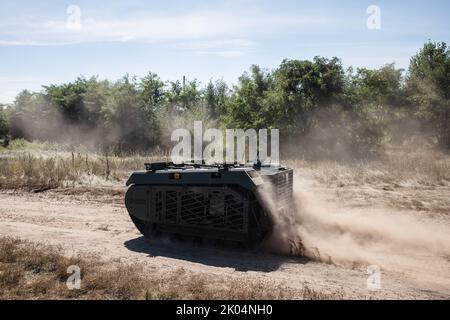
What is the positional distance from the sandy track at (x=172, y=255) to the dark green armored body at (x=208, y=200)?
38 centimetres

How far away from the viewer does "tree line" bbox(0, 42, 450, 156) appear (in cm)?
2455

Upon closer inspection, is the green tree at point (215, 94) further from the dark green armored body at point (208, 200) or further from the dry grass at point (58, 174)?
the dark green armored body at point (208, 200)

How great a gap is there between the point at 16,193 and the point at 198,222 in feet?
26.5

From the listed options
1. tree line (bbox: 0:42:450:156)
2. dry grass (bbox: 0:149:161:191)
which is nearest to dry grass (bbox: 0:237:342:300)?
dry grass (bbox: 0:149:161:191)

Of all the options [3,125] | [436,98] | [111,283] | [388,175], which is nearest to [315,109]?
[436,98]

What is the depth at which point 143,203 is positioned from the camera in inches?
324

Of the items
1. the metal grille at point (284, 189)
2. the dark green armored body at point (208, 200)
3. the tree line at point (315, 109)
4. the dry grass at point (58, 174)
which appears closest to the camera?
the dark green armored body at point (208, 200)

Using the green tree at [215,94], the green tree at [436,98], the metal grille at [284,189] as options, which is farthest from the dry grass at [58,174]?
the green tree at [215,94]

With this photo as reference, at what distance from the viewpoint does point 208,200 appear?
24.7 ft

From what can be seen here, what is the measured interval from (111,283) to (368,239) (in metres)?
5.03

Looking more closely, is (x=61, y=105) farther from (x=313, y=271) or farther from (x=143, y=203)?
(x=313, y=271)

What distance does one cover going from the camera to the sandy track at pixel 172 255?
5930 millimetres

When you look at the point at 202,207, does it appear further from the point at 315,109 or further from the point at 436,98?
the point at 436,98
